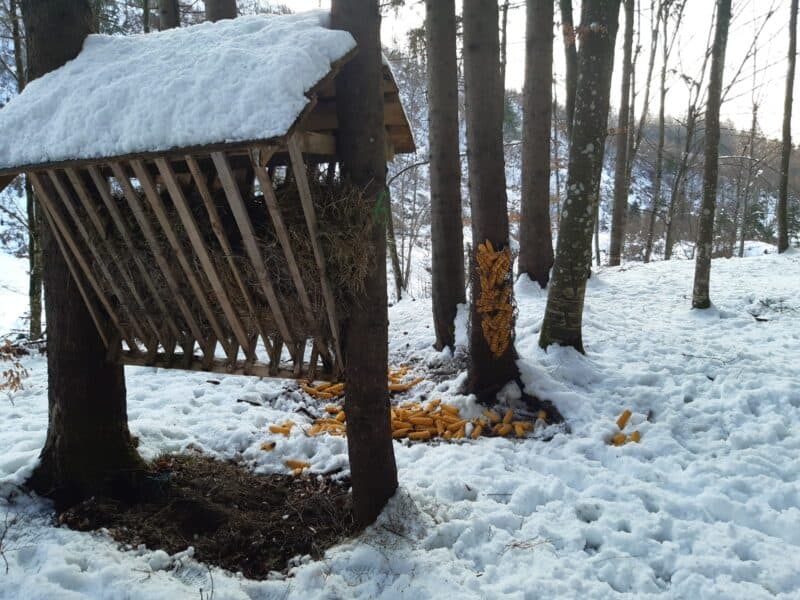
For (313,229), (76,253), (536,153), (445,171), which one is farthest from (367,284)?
(536,153)

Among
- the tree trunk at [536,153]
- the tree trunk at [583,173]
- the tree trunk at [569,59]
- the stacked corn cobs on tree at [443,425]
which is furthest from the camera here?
the tree trunk at [569,59]

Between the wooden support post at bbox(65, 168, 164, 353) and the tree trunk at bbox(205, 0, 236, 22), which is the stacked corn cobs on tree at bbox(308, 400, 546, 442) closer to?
the wooden support post at bbox(65, 168, 164, 353)

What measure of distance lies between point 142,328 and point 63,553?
1533 mm

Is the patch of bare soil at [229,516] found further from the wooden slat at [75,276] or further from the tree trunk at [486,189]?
the tree trunk at [486,189]

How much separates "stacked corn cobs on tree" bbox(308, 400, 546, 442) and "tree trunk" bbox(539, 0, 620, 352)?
149 cm

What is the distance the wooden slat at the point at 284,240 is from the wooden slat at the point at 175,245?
676 millimetres

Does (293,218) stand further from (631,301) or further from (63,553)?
(631,301)

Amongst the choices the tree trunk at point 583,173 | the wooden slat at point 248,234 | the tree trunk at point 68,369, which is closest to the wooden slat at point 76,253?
the tree trunk at point 68,369

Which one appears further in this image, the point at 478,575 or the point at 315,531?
the point at 315,531

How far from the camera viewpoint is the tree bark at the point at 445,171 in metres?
7.16

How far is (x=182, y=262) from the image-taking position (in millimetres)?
3258

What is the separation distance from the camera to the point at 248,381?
6.96 m

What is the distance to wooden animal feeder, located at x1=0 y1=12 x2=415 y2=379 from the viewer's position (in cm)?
275

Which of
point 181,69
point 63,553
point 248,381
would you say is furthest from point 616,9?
point 63,553
